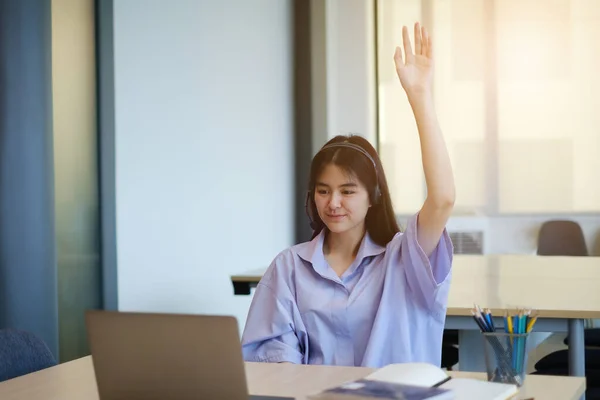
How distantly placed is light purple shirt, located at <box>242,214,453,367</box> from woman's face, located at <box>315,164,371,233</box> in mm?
81

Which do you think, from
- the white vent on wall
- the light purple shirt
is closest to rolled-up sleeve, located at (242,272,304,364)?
the light purple shirt

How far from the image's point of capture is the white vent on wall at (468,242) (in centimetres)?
654

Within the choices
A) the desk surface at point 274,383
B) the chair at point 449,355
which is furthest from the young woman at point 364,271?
the chair at point 449,355

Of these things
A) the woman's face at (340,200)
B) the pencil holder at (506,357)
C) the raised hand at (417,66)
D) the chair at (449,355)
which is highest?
the raised hand at (417,66)

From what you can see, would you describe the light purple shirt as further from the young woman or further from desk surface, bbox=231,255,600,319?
desk surface, bbox=231,255,600,319

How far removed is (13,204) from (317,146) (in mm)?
3312

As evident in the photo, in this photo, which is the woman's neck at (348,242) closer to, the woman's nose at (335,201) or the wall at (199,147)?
the woman's nose at (335,201)

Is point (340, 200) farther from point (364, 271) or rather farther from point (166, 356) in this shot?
point (166, 356)

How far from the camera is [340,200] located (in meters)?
2.26

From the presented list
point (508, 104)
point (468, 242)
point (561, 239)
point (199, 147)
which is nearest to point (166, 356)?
point (199, 147)

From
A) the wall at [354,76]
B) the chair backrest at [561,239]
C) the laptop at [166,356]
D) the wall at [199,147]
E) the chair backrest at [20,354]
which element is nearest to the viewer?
the laptop at [166,356]

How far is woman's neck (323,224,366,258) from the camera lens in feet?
7.61

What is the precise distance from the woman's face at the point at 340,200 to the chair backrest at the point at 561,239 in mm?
4089

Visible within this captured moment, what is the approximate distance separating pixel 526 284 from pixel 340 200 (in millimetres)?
1476
